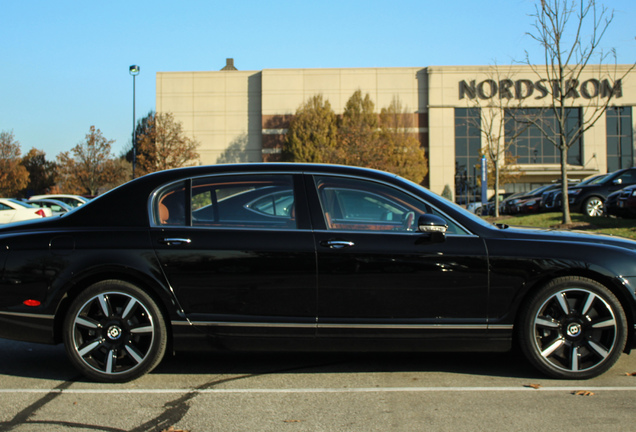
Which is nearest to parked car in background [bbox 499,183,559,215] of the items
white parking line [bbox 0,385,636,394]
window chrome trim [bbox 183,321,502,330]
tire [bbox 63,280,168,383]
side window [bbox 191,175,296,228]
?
white parking line [bbox 0,385,636,394]

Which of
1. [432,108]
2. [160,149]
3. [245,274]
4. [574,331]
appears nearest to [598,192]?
[574,331]

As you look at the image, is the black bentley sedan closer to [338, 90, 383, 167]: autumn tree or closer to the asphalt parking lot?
the asphalt parking lot

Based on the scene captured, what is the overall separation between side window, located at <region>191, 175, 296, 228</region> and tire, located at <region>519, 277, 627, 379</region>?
1.87 meters

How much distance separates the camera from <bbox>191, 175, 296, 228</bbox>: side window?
15.1ft

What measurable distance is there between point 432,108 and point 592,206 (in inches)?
1596

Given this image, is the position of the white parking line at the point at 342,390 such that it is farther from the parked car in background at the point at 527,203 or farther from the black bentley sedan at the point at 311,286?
the parked car in background at the point at 527,203

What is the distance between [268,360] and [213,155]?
6026 centimetres

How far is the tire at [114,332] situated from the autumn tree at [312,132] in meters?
51.0

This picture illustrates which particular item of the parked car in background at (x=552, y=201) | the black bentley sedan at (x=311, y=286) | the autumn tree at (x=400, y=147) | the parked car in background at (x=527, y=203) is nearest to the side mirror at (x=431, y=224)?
the black bentley sedan at (x=311, y=286)

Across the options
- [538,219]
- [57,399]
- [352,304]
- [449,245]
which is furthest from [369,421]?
[538,219]

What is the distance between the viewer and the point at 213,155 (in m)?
64.1

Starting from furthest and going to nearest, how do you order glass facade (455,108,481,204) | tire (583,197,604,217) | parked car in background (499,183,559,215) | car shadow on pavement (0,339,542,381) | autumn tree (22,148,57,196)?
autumn tree (22,148,57,196) < glass facade (455,108,481,204) < parked car in background (499,183,559,215) < tire (583,197,604,217) < car shadow on pavement (0,339,542,381)

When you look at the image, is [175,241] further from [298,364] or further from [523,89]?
[523,89]

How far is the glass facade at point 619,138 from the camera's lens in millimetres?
58688
